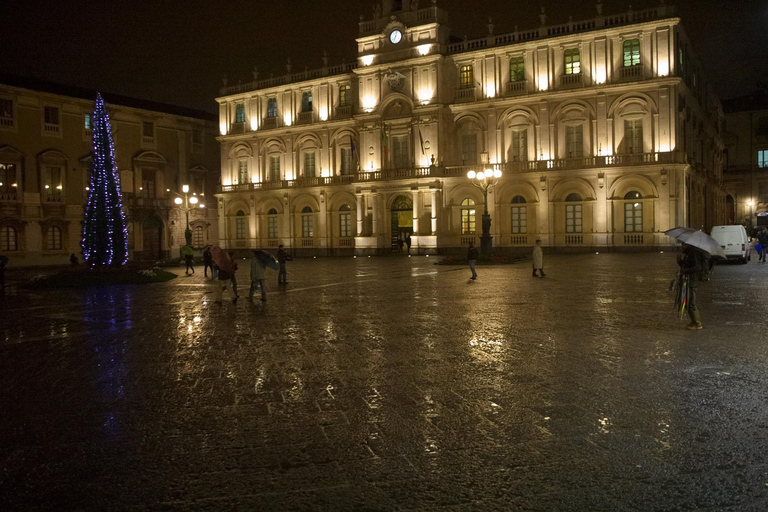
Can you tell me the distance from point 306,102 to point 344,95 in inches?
141

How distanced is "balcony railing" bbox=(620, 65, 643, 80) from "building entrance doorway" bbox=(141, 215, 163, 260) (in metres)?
36.2

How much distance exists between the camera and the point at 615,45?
3959 centimetres

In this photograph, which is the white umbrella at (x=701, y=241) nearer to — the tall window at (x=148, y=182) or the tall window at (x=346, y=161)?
the tall window at (x=346, y=161)

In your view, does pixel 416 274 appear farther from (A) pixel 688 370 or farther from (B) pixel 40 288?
(A) pixel 688 370

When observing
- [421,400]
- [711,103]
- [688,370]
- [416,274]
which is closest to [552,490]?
[421,400]

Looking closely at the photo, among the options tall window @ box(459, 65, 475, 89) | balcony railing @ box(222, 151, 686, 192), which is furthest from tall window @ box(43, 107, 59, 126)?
tall window @ box(459, 65, 475, 89)

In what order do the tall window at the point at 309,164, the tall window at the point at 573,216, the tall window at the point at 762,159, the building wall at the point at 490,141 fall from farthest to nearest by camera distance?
the tall window at the point at 762,159 < the tall window at the point at 309,164 < the tall window at the point at 573,216 < the building wall at the point at 490,141

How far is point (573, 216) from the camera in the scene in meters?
41.9

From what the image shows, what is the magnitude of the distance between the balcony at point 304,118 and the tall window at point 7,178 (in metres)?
20.3

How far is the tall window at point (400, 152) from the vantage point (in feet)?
152

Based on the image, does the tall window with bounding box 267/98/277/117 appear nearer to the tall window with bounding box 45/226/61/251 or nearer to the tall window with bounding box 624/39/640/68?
the tall window with bounding box 45/226/61/251

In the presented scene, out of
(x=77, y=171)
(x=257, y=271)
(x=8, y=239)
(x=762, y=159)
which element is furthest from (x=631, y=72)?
(x=8, y=239)

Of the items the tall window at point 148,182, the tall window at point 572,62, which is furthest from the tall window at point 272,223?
the tall window at point 572,62

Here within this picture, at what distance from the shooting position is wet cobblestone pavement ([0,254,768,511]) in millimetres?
4359
